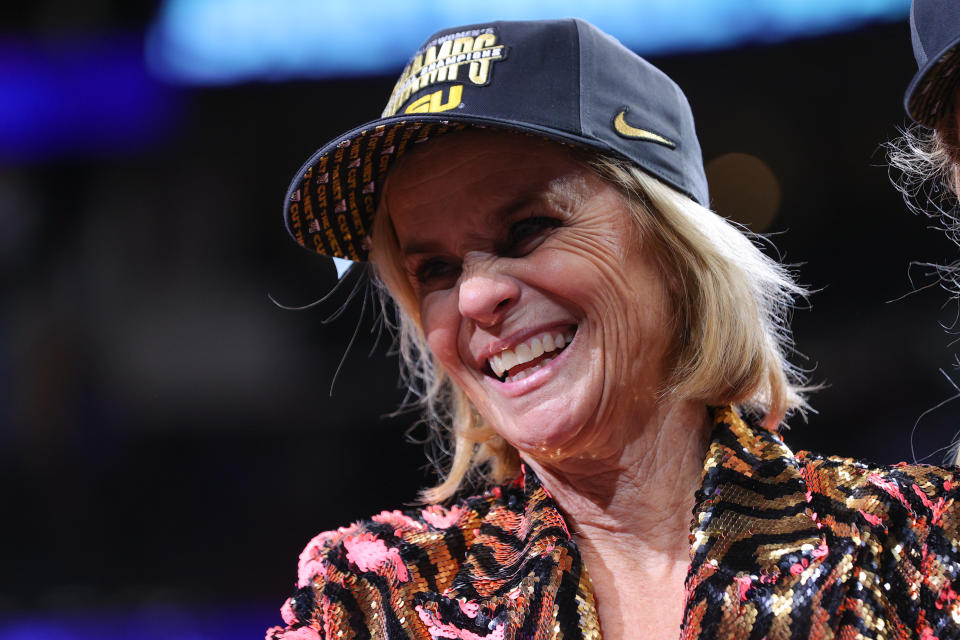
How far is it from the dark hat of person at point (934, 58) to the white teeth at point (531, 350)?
0.47m

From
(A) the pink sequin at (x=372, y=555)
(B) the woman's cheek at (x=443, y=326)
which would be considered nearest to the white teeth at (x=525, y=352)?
(B) the woman's cheek at (x=443, y=326)

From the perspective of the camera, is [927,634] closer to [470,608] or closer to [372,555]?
[470,608]

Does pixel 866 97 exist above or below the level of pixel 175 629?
below

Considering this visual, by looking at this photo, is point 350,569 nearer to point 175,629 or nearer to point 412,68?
point 412,68

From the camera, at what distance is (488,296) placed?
1.11 meters

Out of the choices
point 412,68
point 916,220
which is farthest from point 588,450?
point 916,220

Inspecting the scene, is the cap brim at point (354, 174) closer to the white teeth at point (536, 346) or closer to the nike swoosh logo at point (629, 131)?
the nike swoosh logo at point (629, 131)

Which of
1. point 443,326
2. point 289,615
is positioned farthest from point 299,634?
point 443,326

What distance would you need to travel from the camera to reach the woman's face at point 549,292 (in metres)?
1.11

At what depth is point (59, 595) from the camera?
2.63 metres

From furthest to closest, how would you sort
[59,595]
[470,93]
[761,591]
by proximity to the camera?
[59,595]
[470,93]
[761,591]

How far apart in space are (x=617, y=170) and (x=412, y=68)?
32 cm

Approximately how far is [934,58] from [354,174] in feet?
2.38

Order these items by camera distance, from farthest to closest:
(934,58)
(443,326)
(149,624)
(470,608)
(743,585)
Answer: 1. (149,624)
2. (443,326)
3. (470,608)
4. (743,585)
5. (934,58)
